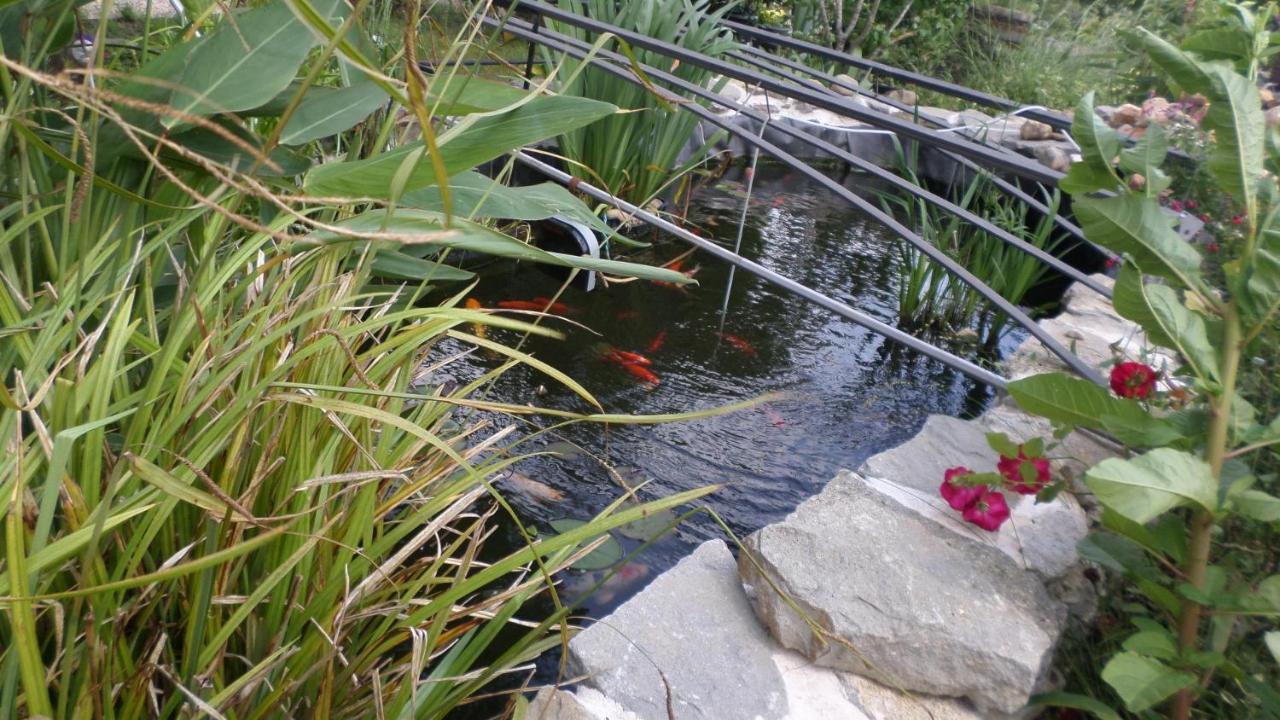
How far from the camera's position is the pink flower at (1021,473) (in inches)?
64.4

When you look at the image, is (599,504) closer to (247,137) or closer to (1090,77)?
(247,137)

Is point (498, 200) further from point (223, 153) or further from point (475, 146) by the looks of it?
point (223, 153)

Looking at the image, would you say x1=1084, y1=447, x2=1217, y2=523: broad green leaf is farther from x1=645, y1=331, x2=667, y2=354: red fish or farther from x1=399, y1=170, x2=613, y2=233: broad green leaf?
x1=645, y1=331, x2=667, y2=354: red fish

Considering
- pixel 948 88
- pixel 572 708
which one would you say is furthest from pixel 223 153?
pixel 948 88

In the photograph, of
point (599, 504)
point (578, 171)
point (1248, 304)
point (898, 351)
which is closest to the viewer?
point (1248, 304)

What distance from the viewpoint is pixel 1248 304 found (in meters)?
1.30

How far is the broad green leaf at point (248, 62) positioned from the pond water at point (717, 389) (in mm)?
844

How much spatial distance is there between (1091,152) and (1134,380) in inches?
22.1

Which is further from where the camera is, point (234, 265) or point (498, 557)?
point (498, 557)

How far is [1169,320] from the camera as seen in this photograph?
134cm

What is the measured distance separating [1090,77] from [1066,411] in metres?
7.27

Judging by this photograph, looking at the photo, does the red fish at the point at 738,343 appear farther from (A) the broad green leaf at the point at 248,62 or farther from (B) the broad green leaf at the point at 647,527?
(A) the broad green leaf at the point at 248,62

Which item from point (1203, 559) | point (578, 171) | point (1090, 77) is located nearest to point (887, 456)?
point (1203, 559)

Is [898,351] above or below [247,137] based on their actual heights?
below
